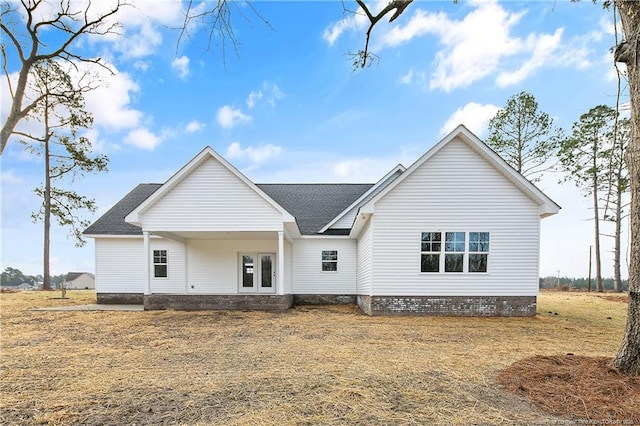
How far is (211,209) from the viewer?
11.8m

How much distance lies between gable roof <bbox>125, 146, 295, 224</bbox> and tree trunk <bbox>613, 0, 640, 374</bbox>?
8946 mm

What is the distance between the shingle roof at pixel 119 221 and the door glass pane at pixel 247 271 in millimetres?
4695

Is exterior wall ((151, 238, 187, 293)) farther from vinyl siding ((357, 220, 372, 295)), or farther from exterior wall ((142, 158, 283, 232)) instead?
vinyl siding ((357, 220, 372, 295))

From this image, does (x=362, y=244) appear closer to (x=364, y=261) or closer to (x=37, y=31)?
(x=364, y=261)

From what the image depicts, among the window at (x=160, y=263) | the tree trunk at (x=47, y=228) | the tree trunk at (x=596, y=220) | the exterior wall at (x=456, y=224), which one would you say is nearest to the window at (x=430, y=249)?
the exterior wall at (x=456, y=224)

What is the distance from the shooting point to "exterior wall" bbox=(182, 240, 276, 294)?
14281 millimetres

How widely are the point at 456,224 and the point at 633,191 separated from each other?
6247mm

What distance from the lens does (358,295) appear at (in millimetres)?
13883

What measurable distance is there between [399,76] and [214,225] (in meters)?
9.71

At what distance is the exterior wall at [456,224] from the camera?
10.8m

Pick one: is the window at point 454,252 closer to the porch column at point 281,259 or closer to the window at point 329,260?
the window at point 329,260

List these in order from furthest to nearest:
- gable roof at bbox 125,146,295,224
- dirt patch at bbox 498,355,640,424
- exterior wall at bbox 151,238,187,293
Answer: exterior wall at bbox 151,238,187,293 < gable roof at bbox 125,146,295,224 < dirt patch at bbox 498,355,640,424

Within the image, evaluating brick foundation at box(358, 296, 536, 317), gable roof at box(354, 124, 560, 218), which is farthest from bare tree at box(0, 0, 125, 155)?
brick foundation at box(358, 296, 536, 317)

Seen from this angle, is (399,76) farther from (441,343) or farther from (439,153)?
(441,343)
